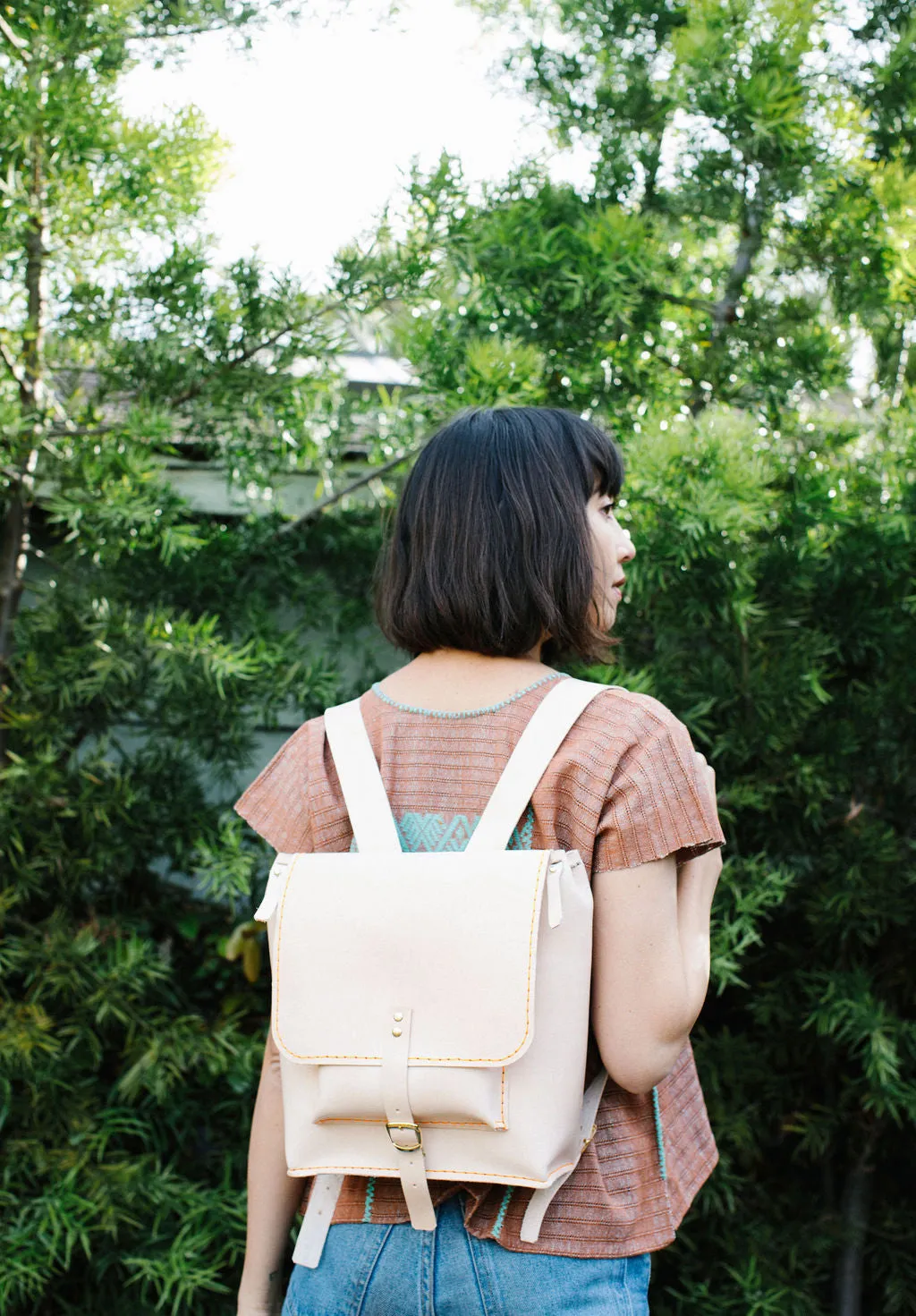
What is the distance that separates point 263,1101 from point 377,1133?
32cm

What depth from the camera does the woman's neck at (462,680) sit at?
130cm

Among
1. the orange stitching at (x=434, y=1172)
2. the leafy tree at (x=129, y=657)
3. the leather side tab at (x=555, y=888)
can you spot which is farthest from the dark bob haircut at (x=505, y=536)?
the leafy tree at (x=129, y=657)

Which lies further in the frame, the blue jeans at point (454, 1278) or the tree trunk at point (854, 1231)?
the tree trunk at point (854, 1231)

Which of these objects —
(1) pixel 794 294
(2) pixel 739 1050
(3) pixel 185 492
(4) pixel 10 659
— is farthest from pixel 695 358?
(4) pixel 10 659

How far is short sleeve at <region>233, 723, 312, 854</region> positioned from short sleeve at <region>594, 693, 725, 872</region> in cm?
37

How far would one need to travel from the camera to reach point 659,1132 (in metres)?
1.27

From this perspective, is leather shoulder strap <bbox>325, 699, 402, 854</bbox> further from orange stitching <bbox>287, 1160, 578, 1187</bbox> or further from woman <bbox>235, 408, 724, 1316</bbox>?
orange stitching <bbox>287, 1160, 578, 1187</bbox>

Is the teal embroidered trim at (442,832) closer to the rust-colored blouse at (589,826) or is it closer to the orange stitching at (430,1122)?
the rust-colored blouse at (589,826)

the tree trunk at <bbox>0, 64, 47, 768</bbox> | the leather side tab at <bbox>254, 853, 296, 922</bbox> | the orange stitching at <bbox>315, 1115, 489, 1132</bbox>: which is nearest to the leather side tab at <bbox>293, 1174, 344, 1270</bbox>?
the orange stitching at <bbox>315, 1115, 489, 1132</bbox>

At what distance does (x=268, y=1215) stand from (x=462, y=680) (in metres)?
0.67

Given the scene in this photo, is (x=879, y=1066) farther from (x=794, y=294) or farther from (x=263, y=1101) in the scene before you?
(x=794, y=294)

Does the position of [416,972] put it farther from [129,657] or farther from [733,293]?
[733,293]

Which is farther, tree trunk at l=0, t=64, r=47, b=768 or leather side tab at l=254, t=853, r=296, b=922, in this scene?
tree trunk at l=0, t=64, r=47, b=768

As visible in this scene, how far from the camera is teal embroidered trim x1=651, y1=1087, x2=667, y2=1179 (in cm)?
125
